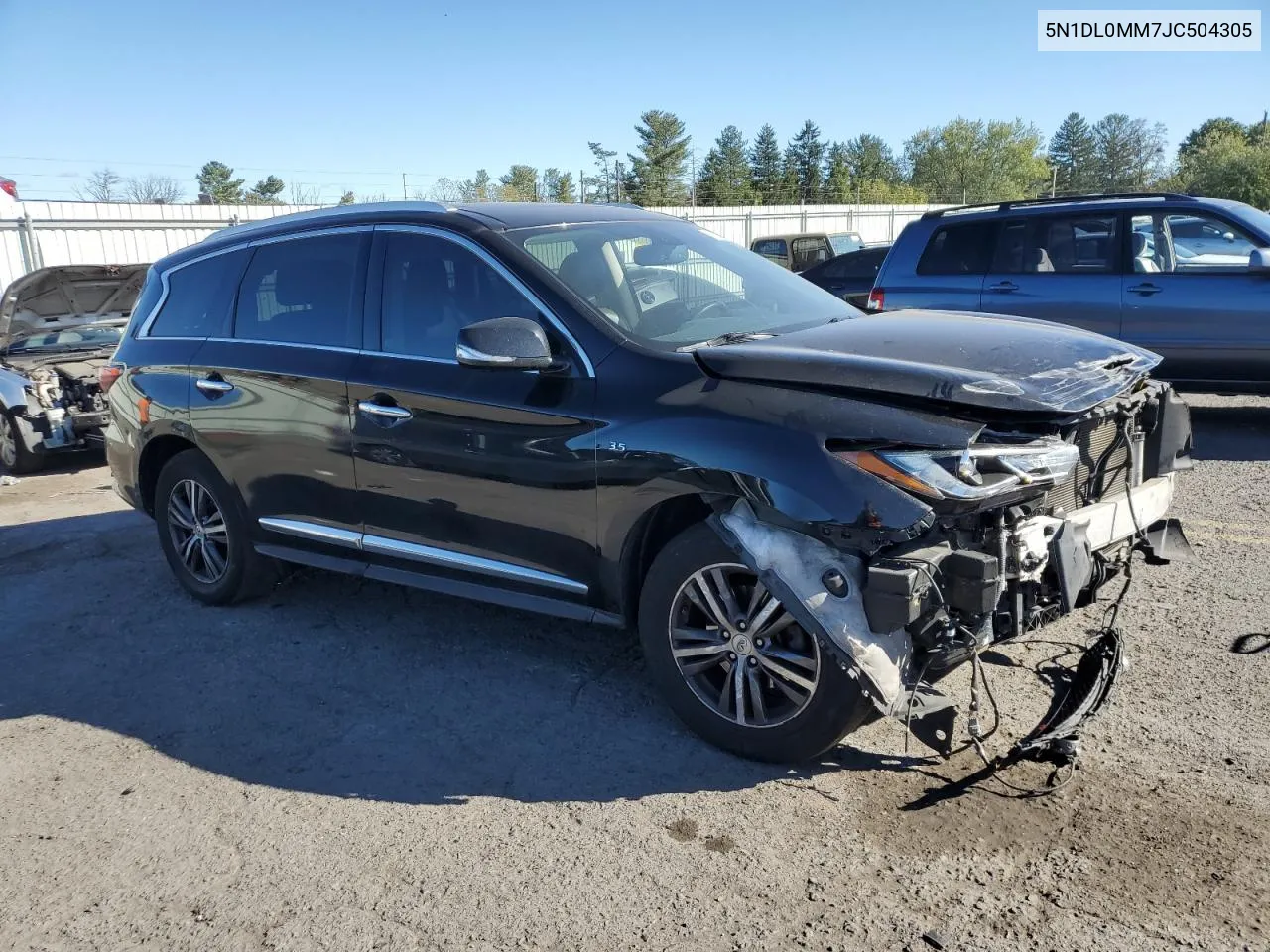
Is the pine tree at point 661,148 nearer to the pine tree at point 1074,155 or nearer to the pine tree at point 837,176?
the pine tree at point 837,176

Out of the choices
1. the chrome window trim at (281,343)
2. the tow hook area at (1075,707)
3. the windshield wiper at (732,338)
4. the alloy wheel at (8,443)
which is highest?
the chrome window trim at (281,343)

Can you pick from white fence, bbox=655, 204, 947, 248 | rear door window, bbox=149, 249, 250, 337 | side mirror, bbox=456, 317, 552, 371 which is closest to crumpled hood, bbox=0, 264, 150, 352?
rear door window, bbox=149, 249, 250, 337

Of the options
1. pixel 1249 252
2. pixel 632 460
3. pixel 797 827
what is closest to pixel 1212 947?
pixel 797 827

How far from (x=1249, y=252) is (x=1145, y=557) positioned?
16.9 ft

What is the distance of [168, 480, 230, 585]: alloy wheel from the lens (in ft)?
18.2

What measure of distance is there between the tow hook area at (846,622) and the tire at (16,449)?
28.1 ft

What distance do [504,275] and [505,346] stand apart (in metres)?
0.53

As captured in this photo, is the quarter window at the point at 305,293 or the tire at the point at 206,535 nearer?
the quarter window at the point at 305,293

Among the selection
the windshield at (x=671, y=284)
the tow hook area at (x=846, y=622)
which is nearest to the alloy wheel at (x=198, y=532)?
the windshield at (x=671, y=284)

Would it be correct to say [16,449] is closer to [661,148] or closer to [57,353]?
[57,353]

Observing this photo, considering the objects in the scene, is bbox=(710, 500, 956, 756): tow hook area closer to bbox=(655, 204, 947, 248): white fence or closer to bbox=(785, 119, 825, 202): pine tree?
bbox=(655, 204, 947, 248): white fence

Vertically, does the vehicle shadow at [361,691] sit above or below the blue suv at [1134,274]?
below

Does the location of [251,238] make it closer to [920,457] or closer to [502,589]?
[502,589]

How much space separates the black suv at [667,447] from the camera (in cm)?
324
